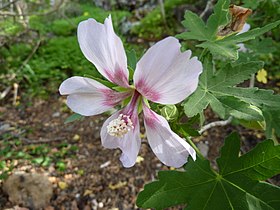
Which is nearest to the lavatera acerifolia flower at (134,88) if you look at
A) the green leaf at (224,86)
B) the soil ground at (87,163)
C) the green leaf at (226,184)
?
the green leaf at (224,86)

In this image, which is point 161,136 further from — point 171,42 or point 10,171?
point 10,171


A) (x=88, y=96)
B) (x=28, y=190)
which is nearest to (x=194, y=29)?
(x=88, y=96)

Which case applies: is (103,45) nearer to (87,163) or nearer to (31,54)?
(87,163)

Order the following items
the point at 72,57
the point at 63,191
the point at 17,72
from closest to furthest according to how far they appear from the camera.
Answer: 1. the point at 63,191
2. the point at 17,72
3. the point at 72,57

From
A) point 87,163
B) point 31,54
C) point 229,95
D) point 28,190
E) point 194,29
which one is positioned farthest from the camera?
point 31,54

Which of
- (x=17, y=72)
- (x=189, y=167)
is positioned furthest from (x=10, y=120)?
(x=189, y=167)

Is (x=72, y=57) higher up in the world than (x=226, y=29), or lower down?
lower down

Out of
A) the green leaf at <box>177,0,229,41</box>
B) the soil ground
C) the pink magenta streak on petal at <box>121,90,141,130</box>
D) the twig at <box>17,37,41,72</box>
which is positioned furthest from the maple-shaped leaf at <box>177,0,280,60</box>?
the twig at <box>17,37,41,72</box>
